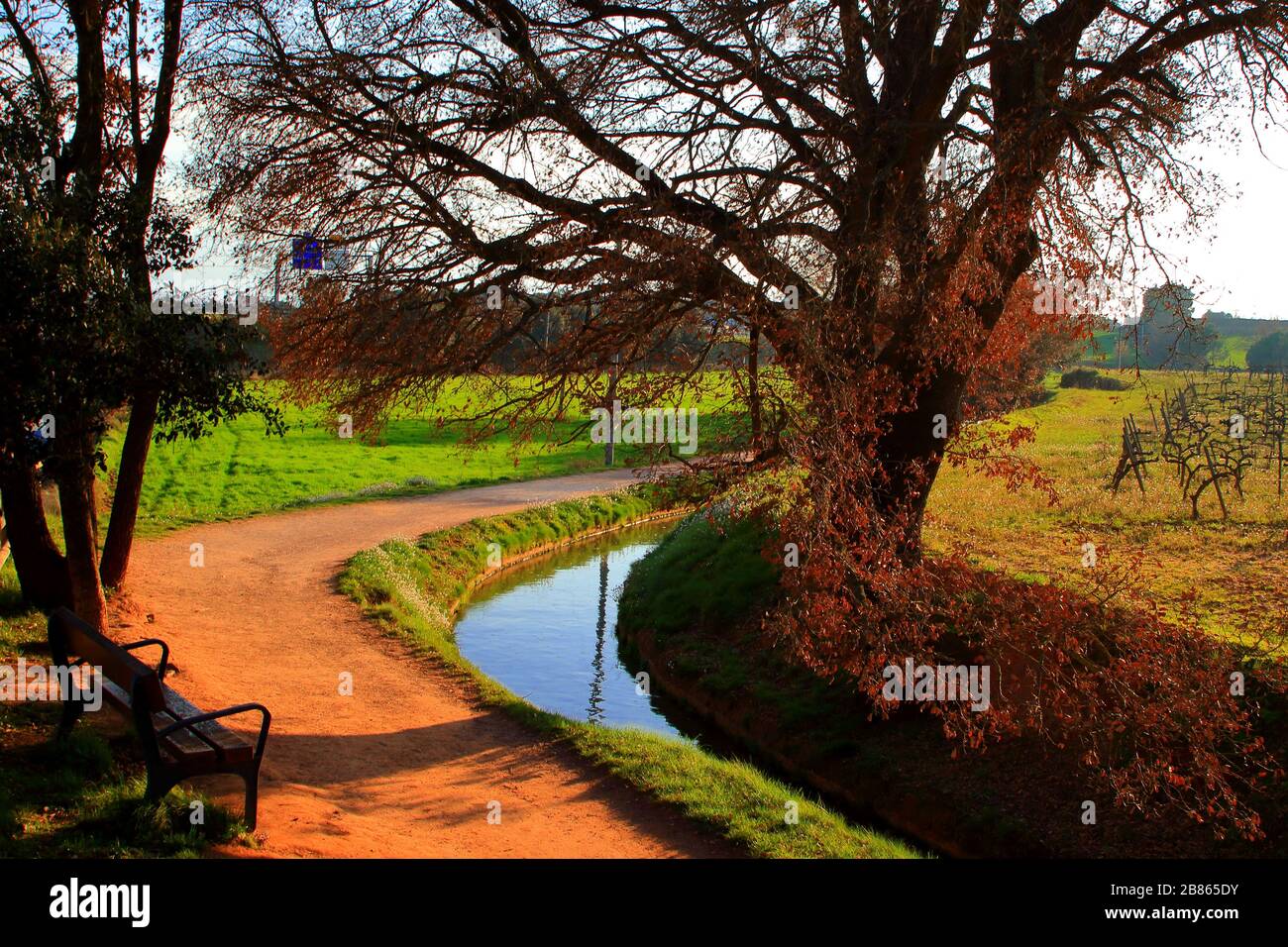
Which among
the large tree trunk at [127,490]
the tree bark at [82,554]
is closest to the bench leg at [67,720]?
the tree bark at [82,554]

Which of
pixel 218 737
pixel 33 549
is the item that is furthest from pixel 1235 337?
pixel 218 737

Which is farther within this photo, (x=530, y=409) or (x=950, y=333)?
(x=530, y=409)

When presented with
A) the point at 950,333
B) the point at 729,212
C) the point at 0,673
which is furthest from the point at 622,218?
the point at 0,673

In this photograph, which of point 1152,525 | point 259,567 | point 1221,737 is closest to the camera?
point 1221,737

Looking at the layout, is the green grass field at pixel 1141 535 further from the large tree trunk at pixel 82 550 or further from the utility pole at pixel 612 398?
the large tree trunk at pixel 82 550

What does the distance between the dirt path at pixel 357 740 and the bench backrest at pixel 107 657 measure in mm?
1298

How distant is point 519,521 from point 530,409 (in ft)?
48.0

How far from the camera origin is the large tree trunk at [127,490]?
→ 508 inches

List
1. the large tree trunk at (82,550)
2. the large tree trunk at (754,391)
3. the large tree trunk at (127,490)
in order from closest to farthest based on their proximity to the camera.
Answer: the large tree trunk at (754,391)
the large tree trunk at (82,550)
the large tree trunk at (127,490)

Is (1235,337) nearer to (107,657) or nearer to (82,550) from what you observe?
(82,550)

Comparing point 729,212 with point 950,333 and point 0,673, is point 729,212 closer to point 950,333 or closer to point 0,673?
point 950,333

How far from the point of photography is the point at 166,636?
42.8 feet

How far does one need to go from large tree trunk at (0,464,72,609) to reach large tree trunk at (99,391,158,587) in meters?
1.29

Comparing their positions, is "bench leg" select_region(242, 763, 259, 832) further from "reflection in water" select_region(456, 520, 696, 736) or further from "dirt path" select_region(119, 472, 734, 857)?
"reflection in water" select_region(456, 520, 696, 736)
